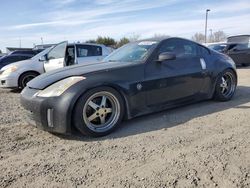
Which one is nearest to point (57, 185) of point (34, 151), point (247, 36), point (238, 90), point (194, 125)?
point (34, 151)

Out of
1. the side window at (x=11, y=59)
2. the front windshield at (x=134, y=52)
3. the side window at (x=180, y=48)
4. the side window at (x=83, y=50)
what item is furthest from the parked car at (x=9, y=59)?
the side window at (x=180, y=48)

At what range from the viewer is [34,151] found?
3725mm

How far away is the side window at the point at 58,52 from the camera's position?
9023 mm

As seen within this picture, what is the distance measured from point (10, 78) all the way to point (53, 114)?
17.6 ft

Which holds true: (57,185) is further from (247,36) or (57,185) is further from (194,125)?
(247,36)

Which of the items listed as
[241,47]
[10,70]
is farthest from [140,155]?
[241,47]

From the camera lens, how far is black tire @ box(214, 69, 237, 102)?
236 inches

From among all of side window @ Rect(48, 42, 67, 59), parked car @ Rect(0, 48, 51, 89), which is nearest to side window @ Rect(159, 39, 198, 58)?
side window @ Rect(48, 42, 67, 59)

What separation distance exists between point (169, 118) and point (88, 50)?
5172mm

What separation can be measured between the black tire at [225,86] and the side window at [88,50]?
4.59m

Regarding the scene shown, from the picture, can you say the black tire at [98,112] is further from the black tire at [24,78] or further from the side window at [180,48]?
the black tire at [24,78]

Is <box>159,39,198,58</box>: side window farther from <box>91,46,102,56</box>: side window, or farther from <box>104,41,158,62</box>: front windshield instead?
<box>91,46,102,56</box>: side window

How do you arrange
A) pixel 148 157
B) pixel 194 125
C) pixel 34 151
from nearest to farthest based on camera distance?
1. pixel 148 157
2. pixel 34 151
3. pixel 194 125

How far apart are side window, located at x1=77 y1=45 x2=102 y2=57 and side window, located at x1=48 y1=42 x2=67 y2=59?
0.45 metres
